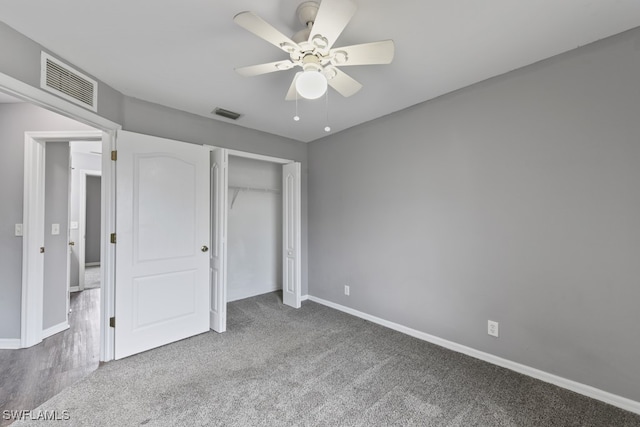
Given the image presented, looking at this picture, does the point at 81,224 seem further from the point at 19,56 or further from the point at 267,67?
the point at 267,67

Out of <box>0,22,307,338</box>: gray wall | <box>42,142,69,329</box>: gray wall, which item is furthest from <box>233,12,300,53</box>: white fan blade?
<box>42,142,69,329</box>: gray wall

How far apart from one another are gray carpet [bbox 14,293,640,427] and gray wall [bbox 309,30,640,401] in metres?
0.32

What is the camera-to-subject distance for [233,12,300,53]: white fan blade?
1.28m

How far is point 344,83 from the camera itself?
6.01ft

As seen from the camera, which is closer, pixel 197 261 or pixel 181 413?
pixel 181 413

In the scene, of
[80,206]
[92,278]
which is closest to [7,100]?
[80,206]

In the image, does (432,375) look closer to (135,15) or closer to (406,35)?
(406,35)

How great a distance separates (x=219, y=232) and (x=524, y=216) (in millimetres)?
2963

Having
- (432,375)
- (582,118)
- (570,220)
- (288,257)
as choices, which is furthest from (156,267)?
(582,118)

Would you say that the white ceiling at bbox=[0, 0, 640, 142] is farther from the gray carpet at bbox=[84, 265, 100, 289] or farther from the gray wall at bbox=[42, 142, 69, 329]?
the gray carpet at bbox=[84, 265, 100, 289]

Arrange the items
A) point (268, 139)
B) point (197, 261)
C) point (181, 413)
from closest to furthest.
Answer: point (181, 413), point (197, 261), point (268, 139)

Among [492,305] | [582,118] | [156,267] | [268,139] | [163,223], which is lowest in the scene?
[492,305]

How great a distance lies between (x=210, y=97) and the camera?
2.73 m

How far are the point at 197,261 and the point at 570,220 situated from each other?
336cm
